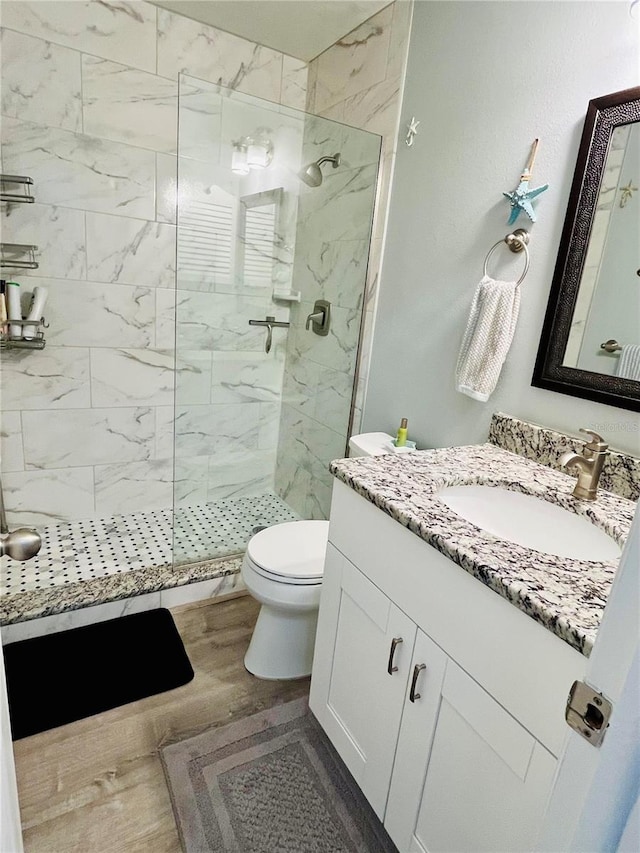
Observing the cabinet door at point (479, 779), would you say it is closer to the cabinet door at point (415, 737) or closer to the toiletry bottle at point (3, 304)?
the cabinet door at point (415, 737)

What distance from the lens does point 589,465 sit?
1.19 metres

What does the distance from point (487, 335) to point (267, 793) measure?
1493 millimetres

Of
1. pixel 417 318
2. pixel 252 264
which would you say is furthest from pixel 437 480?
pixel 252 264

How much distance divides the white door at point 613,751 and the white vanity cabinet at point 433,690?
263 millimetres

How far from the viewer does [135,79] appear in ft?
7.04

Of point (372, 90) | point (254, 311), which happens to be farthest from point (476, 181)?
point (254, 311)

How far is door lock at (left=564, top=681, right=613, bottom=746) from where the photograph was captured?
1.49ft

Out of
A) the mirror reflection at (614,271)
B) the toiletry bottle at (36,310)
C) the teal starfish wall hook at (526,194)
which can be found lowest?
the toiletry bottle at (36,310)

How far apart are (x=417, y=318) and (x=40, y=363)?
172cm

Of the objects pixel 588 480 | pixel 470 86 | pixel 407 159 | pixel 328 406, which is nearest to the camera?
pixel 588 480

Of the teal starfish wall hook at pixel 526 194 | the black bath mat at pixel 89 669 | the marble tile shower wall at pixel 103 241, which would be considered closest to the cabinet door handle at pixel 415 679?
the black bath mat at pixel 89 669

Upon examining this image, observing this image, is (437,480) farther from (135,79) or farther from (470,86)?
(135,79)

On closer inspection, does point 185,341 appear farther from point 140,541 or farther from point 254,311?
point 140,541

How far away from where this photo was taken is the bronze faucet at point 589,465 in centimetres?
118
